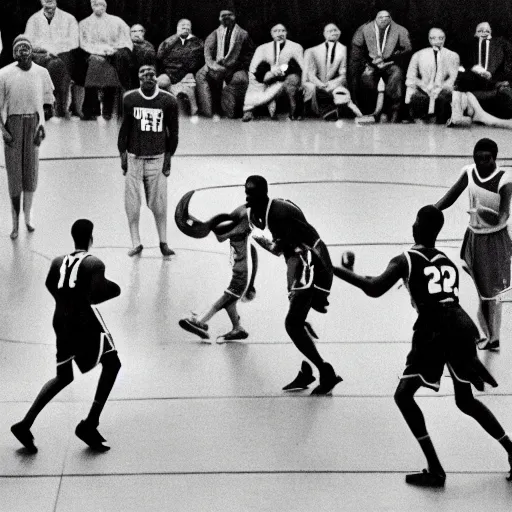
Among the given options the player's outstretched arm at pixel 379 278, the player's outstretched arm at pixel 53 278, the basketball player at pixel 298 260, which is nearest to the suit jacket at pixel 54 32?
the basketball player at pixel 298 260

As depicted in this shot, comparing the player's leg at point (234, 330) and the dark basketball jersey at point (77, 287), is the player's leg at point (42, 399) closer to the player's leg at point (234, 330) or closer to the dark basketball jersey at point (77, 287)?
the dark basketball jersey at point (77, 287)

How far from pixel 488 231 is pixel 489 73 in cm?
994

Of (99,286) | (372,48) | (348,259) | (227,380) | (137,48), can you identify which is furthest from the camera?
(137,48)

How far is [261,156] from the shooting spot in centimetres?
1612

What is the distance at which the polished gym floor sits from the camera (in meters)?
6.82

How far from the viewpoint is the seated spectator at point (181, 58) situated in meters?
19.2

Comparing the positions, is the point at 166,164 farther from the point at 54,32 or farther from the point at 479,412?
the point at 54,32

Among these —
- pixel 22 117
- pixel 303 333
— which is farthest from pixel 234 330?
pixel 22 117

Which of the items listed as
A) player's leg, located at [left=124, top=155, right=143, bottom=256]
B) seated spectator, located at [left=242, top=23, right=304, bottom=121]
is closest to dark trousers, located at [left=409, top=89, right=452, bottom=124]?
seated spectator, located at [left=242, top=23, right=304, bottom=121]

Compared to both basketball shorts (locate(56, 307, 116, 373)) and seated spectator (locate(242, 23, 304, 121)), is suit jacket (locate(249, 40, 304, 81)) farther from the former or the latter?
basketball shorts (locate(56, 307, 116, 373))

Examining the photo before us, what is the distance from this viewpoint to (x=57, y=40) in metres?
18.6

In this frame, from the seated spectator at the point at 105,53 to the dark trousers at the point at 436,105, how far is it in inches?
179

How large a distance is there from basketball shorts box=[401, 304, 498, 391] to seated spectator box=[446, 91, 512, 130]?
11896 millimetres

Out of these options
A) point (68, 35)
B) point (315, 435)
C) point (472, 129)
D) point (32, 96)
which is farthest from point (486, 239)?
point (68, 35)
